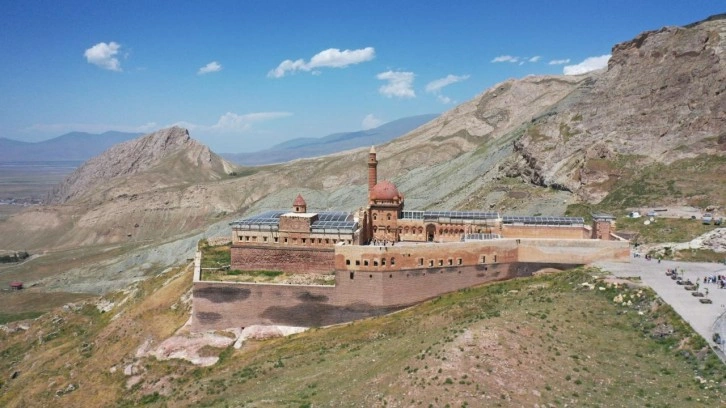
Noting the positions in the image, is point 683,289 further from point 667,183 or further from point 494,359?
point 667,183

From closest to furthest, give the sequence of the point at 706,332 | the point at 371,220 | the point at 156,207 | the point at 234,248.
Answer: the point at 706,332, the point at 234,248, the point at 371,220, the point at 156,207

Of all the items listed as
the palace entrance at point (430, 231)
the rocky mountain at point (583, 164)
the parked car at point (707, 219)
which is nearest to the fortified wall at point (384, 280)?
the palace entrance at point (430, 231)

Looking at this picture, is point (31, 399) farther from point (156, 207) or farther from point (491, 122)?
point (491, 122)

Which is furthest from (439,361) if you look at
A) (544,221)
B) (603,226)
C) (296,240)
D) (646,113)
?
(646,113)

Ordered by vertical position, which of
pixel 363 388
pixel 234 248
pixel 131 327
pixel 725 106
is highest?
pixel 725 106

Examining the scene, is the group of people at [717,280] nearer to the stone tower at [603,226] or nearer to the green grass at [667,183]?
the stone tower at [603,226]

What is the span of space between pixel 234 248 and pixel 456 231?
24.0 m

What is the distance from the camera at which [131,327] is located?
57625 millimetres

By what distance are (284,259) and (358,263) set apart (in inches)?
377

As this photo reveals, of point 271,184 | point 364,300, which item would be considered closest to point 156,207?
point 271,184

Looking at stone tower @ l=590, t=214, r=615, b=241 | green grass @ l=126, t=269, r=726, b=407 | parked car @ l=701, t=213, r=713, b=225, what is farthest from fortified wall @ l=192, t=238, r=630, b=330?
parked car @ l=701, t=213, r=713, b=225

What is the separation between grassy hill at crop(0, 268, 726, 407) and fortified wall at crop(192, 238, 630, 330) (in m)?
1.98

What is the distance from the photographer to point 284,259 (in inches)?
2164

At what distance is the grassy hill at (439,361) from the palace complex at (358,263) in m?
2.16
